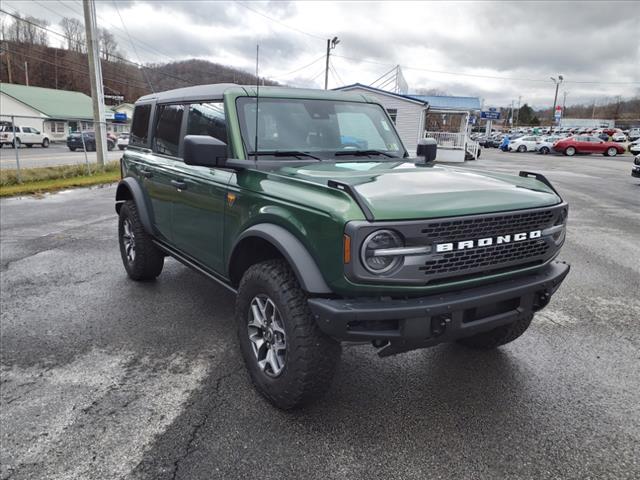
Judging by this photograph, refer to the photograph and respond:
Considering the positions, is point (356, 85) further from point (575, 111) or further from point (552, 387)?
point (575, 111)

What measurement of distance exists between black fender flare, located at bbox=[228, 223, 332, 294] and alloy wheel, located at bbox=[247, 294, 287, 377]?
36 centimetres

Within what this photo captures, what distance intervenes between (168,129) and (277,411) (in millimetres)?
2854

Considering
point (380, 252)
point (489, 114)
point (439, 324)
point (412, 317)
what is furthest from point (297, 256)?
point (489, 114)

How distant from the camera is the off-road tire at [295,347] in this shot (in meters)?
2.61

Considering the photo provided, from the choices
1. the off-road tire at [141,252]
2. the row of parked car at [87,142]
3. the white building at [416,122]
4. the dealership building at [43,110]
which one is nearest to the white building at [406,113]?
the white building at [416,122]

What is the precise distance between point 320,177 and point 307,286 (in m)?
0.72

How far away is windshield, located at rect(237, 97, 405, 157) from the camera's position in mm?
3561

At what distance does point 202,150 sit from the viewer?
3062 millimetres

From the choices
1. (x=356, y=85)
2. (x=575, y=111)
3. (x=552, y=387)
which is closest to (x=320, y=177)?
(x=552, y=387)

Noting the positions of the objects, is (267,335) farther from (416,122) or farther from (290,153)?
(416,122)

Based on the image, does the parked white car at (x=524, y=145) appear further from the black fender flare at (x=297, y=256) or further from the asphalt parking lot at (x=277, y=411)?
the black fender flare at (x=297, y=256)

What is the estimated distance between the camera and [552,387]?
10.7 ft

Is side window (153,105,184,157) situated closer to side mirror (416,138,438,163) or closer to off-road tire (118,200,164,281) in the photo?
off-road tire (118,200,164,281)

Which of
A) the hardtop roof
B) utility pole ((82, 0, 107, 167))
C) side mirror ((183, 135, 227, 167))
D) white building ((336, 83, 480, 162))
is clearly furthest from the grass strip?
white building ((336, 83, 480, 162))
